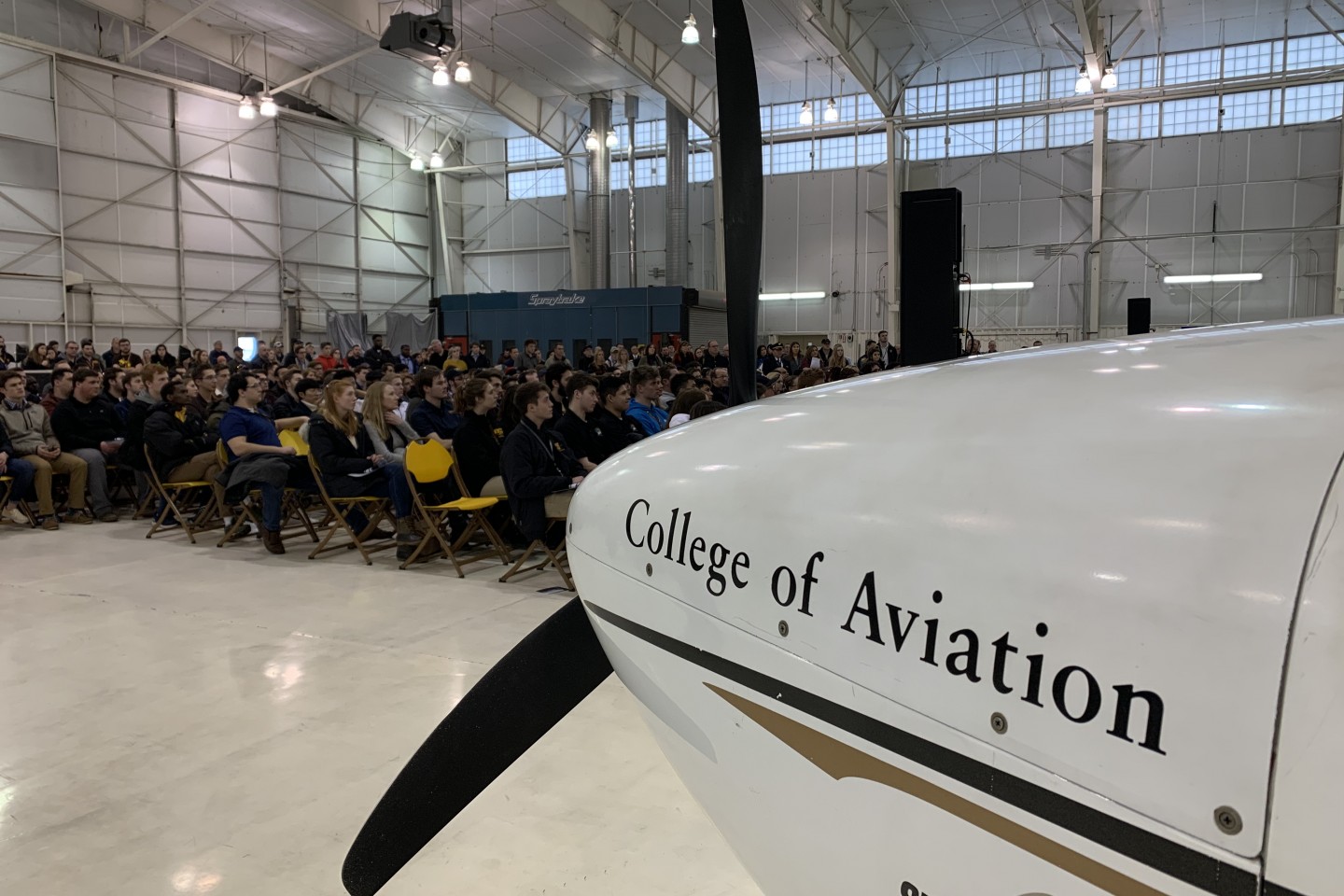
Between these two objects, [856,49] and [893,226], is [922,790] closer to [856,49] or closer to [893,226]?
[856,49]

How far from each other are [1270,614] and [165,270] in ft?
79.1

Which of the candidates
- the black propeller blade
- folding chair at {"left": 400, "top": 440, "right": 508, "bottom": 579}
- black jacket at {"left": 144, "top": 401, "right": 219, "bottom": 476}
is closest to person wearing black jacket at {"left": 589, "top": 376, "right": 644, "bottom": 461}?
folding chair at {"left": 400, "top": 440, "right": 508, "bottom": 579}

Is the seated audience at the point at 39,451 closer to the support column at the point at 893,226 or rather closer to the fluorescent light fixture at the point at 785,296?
the support column at the point at 893,226

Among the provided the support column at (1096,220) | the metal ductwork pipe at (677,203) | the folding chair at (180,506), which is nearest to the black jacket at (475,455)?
the folding chair at (180,506)

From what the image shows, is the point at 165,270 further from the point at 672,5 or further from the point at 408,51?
the point at 672,5

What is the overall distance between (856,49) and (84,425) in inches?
624

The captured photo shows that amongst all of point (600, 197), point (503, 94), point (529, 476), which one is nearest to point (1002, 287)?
point (600, 197)

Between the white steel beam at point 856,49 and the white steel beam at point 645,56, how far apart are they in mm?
2405

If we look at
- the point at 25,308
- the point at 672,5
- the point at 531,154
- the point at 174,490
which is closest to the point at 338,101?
the point at 531,154

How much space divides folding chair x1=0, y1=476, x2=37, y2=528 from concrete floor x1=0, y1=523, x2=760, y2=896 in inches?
102

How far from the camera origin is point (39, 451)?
7.96 m

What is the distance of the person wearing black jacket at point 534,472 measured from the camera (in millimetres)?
5504

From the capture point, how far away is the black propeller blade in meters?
1.72

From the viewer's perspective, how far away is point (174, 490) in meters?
7.87
